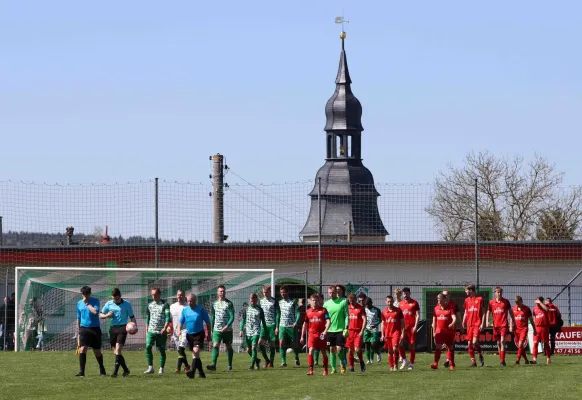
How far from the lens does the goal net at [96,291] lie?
116 feet

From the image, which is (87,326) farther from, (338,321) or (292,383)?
(338,321)

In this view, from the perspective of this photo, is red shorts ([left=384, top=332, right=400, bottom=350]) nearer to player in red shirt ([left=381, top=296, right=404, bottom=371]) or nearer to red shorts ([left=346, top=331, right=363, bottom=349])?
player in red shirt ([left=381, top=296, right=404, bottom=371])

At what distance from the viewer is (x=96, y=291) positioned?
36.1 m

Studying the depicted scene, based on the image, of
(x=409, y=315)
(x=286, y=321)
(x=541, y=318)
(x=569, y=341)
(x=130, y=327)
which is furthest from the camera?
(x=569, y=341)

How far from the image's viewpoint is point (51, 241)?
144 feet

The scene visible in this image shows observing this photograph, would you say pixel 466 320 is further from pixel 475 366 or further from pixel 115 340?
pixel 115 340

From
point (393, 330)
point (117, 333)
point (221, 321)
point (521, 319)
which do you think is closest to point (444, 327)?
point (393, 330)

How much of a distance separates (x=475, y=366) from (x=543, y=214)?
39792 millimetres

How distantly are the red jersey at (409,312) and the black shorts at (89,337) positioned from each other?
24.0 feet

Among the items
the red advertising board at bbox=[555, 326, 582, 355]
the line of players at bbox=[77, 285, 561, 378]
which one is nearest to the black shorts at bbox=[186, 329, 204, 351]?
the line of players at bbox=[77, 285, 561, 378]

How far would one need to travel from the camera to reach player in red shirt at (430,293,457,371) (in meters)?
27.0

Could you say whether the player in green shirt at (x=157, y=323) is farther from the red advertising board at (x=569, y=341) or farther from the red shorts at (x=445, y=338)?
the red advertising board at (x=569, y=341)

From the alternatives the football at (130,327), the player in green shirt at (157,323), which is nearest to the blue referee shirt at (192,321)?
the football at (130,327)

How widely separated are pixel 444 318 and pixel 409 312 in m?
1.01
